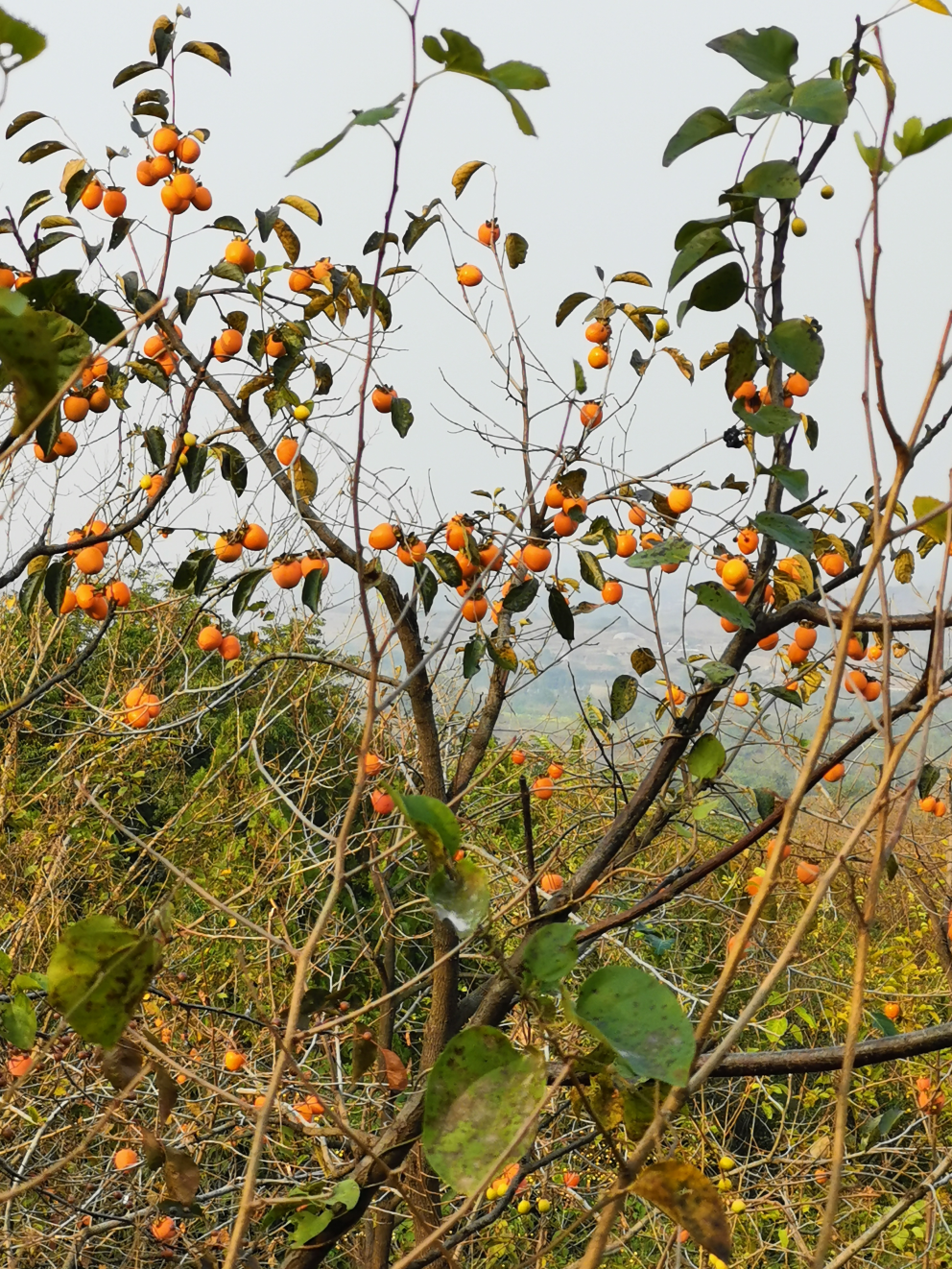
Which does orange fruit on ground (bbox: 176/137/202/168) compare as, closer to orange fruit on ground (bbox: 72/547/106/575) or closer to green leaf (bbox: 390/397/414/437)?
green leaf (bbox: 390/397/414/437)

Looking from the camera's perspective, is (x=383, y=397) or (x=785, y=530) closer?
(x=785, y=530)

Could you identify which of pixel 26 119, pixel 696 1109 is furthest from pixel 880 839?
pixel 696 1109

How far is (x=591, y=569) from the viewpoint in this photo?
4.51 ft

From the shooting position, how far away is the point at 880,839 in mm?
428

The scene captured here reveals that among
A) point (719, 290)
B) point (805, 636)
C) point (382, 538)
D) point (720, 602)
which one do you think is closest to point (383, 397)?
point (382, 538)

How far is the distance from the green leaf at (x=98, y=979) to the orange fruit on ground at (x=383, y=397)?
1.25m

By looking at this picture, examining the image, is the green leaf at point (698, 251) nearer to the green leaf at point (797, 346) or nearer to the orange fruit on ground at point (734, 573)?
the green leaf at point (797, 346)

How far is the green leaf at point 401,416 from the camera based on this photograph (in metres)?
1.48

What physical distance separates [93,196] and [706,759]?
1.15m

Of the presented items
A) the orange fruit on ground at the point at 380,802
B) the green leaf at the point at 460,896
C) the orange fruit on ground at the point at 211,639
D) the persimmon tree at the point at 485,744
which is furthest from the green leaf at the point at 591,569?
the green leaf at the point at 460,896

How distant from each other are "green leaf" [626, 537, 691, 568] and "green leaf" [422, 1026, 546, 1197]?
0.60 m

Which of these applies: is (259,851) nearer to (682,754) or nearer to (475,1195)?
(682,754)

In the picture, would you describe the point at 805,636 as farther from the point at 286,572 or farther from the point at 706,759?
the point at 286,572

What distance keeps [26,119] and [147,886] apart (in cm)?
311
